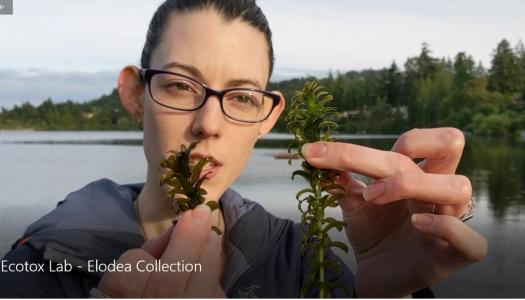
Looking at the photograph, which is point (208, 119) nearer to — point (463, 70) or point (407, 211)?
point (407, 211)

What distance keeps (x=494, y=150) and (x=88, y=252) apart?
2616 inches

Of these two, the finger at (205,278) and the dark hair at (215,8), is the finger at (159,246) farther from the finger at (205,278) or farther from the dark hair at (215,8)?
the dark hair at (215,8)

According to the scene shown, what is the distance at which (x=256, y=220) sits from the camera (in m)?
Answer: 3.18

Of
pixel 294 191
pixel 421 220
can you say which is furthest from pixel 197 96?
pixel 294 191

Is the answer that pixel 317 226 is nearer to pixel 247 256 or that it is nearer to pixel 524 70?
pixel 247 256

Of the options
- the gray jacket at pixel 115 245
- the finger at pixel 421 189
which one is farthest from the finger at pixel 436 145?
the gray jacket at pixel 115 245

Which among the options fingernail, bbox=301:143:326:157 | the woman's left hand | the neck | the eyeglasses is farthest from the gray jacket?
fingernail, bbox=301:143:326:157

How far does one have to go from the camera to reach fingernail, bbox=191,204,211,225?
125cm

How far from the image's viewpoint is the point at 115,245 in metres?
2.61

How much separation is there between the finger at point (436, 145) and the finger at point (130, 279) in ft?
3.63

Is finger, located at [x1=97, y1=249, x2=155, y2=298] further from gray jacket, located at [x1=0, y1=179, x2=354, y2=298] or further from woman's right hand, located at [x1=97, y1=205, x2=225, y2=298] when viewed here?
gray jacket, located at [x1=0, y1=179, x2=354, y2=298]

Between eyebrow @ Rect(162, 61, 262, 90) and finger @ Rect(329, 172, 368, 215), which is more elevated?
eyebrow @ Rect(162, 61, 262, 90)

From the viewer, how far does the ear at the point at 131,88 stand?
274 centimetres

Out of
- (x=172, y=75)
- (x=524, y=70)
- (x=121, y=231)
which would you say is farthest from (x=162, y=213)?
(x=524, y=70)
